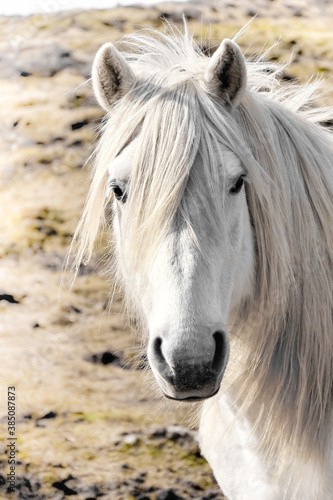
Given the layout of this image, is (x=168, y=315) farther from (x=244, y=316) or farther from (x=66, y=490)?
(x=66, y=490)

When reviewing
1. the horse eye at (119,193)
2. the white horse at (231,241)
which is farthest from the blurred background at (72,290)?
the horse eye at (119,193)

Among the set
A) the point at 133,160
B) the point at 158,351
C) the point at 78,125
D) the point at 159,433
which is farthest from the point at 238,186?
the point at 78,125

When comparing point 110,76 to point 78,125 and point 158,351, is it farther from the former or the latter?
point 78,125

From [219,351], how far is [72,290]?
8.62 feet

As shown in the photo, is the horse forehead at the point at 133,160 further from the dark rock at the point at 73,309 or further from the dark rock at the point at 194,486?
the dark rock at the point at 194,486

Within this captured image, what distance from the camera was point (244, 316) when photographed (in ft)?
4.99

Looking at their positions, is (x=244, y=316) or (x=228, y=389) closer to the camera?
(x=244, y=316)

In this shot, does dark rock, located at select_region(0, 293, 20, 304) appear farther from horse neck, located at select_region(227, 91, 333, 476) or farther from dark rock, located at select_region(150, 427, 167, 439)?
horse neck, located at select_region(227, 91, 333, 476)

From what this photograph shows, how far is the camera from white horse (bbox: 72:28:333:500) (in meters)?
1.14

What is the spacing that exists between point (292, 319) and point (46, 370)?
98.7 inches

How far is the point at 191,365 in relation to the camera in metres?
1.05

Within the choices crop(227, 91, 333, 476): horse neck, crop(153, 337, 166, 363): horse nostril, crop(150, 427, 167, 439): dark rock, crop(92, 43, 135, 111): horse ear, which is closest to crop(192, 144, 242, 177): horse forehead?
crop(227, 91, 333, 476): horse neck

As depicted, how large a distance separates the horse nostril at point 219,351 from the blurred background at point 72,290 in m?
1.84

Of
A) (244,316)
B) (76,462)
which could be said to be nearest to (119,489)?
(76,462)
